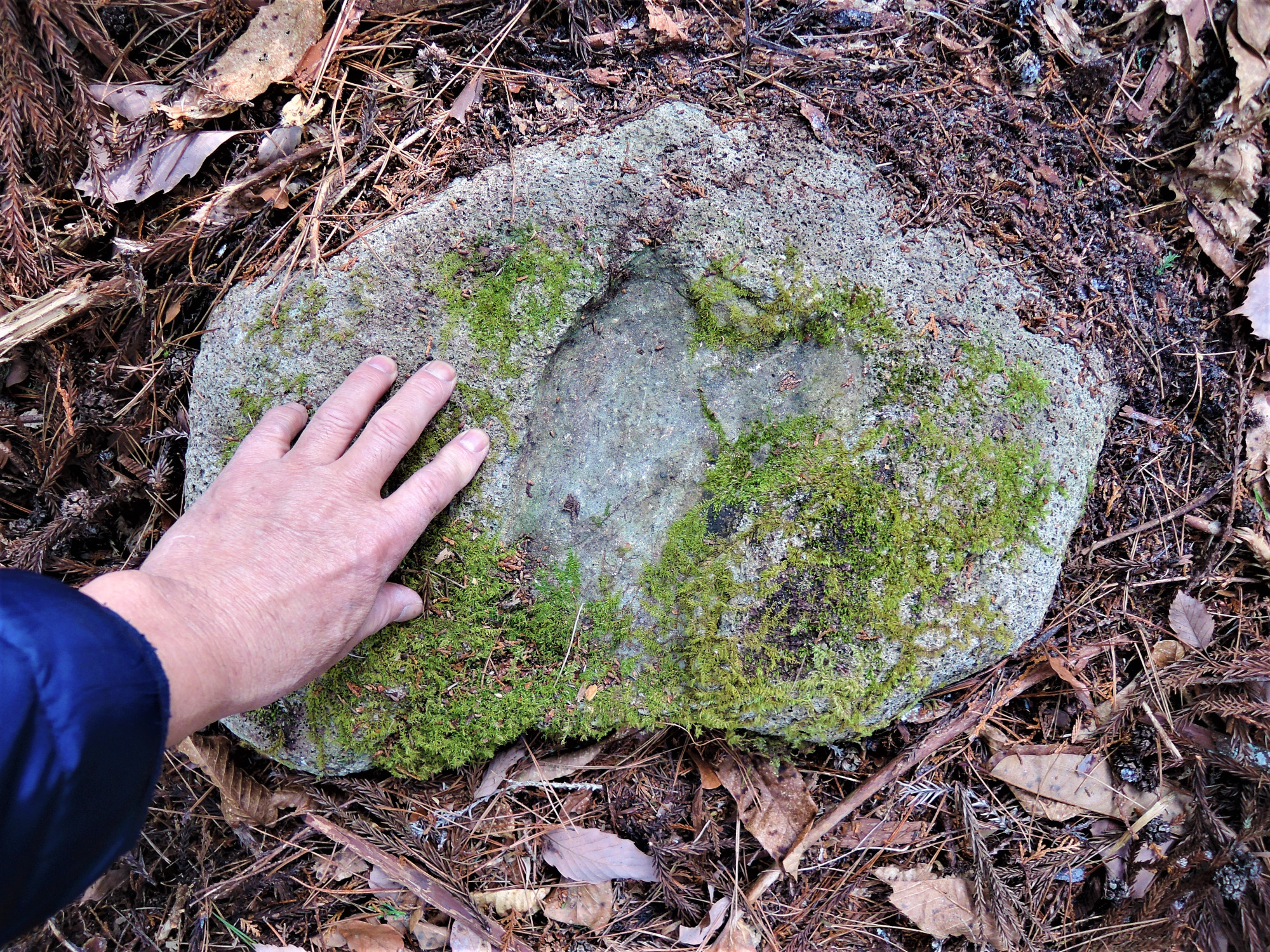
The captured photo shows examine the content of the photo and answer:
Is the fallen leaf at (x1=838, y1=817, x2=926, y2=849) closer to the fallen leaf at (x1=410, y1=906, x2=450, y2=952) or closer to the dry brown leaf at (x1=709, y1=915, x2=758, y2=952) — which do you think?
the dry brown leaf at (x1=709, y1=915, x2=758, y2=952)

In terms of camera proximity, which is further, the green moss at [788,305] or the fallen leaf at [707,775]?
the fallen leaf at [707,775]

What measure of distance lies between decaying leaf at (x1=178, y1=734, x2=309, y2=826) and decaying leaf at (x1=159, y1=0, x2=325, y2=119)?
232 centimetres

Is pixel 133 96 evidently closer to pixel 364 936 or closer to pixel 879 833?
pixel 364 936

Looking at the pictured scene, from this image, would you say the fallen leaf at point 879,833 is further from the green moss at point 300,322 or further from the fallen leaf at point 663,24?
the fallen leaf at point 663,24

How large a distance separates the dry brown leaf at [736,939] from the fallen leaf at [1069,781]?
3.71ft

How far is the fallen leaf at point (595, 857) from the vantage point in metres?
2.72

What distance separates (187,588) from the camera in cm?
209

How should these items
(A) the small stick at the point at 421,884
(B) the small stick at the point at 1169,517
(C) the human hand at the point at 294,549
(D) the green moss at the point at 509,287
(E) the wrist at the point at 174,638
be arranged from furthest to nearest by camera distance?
(B) the small stick at the point at 1169,517 < (A) the small stick at the point at 421,884 < (D) the green moss at the point at 509,287 < (C) the human hand at the point at 294,549 < (E) the wrist at the point at 174,638

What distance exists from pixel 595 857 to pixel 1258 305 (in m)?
3.43

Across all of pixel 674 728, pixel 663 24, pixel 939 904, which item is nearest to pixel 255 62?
pixel 663 24

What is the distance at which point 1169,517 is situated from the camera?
9.53 ft

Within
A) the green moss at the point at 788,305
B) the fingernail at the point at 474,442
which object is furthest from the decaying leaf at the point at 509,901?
the green moss at the point at 788,305

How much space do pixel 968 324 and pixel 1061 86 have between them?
119cm

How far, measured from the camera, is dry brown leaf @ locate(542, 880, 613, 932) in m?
2.75
